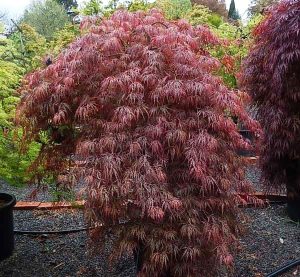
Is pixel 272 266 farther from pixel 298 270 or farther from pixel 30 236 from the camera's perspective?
pixel 30 236

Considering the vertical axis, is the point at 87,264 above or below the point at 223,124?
below

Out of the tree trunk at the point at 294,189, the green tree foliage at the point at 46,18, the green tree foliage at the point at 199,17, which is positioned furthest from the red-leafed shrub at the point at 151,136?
the green tree foliage at the point at 46,18

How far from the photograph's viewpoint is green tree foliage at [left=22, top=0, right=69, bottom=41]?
12.4 m

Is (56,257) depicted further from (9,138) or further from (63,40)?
(63,40)

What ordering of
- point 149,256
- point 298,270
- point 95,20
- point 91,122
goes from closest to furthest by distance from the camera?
point 149,256 < point 91,122 < point 95,20 < point 298,270

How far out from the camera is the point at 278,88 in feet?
11.6

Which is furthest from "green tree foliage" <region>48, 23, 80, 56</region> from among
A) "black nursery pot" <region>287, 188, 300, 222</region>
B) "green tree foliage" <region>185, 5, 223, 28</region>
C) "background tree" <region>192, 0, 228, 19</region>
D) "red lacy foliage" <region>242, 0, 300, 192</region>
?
"background tree" <region>192, 0, 228, 19</region>

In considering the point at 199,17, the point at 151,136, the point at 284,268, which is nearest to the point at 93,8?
the point at 199,17

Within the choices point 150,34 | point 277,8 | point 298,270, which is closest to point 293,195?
point 298,270

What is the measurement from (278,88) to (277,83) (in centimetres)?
5

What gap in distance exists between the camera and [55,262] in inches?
127

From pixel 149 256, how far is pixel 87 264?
1.10 metres

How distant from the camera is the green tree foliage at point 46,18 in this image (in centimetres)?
1239

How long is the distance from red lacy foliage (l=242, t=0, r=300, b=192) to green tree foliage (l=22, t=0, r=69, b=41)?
31.1ft
